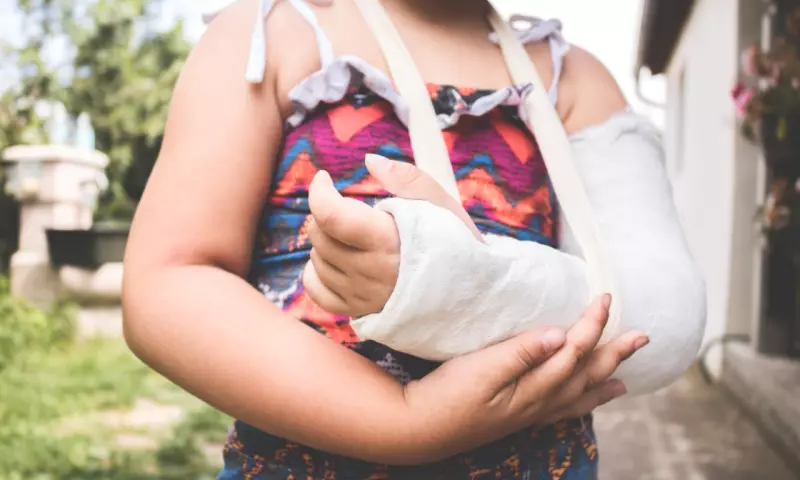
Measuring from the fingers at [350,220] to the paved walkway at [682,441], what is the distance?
8.11 feet

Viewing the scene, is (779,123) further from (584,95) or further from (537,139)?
(537,139)

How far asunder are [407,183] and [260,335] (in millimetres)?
192

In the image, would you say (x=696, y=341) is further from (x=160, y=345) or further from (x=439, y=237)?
(x=160, y=345)

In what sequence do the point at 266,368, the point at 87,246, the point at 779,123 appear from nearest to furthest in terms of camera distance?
the point at 266,368 → the point at 779,123 → the point at 87,246

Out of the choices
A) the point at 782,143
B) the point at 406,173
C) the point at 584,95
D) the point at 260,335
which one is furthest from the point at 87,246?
the point at 406,173

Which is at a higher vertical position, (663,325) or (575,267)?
(575,267)

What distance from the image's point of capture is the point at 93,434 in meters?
2.92

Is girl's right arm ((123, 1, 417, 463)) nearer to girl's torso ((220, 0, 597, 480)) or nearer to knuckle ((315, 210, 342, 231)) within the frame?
girl's torso ((220, 0, 597, 480))

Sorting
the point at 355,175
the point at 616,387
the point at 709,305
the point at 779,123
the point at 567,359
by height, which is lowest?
the point at 709,305

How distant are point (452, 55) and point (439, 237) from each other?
0.39 metres

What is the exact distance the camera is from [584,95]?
0.99 m

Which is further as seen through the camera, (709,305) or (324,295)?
(709,305)

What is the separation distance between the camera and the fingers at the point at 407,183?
1.96 ft

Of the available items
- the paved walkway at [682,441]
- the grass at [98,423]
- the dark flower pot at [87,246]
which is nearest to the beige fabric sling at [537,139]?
the grass at [98,423]
